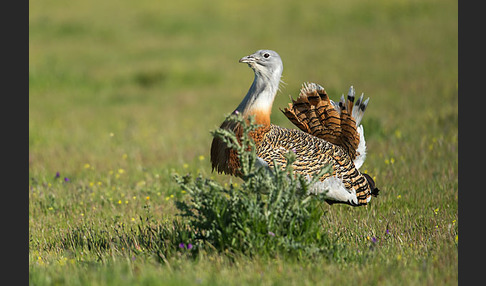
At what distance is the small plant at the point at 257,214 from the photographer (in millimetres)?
3742

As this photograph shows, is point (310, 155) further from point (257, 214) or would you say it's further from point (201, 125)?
point (201, 125)

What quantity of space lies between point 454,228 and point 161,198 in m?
2.86

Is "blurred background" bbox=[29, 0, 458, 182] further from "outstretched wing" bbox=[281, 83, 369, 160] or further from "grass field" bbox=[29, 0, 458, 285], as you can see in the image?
"outstretched wing" bbox=[281, 83, 369, 160]

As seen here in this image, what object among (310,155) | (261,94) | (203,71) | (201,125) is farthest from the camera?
(203,71)

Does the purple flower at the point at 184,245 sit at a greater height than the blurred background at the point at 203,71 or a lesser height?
lesser

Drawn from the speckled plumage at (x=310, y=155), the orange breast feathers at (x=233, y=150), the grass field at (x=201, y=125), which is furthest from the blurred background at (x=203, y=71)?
the orange breast feathers at (x=233, y=150)

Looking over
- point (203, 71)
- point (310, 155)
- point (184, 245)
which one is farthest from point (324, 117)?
point (203, 71)

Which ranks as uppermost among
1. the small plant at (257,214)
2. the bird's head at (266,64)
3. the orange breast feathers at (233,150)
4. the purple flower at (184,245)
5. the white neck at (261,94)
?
the bird's head at (266,64)

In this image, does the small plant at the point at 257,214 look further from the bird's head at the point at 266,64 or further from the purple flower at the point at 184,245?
the bird's head at the point at 266,64

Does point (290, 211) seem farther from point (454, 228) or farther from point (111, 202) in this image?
point (111, 202)

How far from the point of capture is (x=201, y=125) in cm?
1016

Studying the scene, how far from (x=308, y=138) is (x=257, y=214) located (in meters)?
1.49

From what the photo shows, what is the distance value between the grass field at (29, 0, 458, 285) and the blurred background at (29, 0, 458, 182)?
0.15 feet

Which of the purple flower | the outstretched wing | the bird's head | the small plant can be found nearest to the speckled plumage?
the outstretched wing
